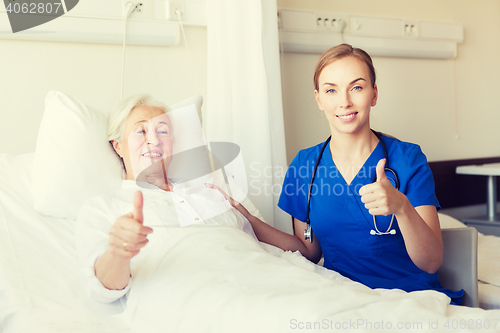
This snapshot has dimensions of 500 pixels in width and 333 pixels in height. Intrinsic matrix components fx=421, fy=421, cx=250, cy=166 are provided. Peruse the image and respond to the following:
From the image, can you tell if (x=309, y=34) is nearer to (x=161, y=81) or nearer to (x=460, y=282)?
(x=161, y=81)

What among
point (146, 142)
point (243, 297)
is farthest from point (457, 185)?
point (243, 297)

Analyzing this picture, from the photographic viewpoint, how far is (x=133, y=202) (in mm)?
1014

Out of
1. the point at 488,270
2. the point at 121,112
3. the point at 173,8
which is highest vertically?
the point at 173,8

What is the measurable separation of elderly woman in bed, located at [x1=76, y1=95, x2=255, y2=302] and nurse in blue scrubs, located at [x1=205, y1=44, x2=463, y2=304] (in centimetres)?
17

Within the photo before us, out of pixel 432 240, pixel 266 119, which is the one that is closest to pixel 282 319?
pixel 432 240

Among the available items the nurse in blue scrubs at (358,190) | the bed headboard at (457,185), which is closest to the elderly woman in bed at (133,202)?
the nurse in blue scrubs at (358,190)

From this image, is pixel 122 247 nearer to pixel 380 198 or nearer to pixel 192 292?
pixel 192 292

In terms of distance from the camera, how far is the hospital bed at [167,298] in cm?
76

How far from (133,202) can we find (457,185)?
2180 mm

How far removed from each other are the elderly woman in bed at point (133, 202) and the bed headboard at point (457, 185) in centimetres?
158

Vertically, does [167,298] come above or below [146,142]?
below

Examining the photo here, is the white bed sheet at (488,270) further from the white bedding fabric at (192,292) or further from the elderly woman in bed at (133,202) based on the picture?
the elderly woman in bed at (133,202)

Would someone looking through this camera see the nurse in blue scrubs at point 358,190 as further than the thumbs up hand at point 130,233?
Yes

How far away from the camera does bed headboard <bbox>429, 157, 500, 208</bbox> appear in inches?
97.2
